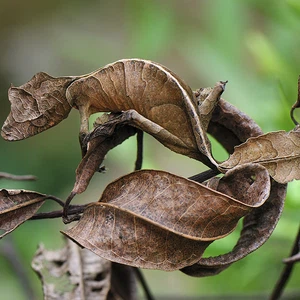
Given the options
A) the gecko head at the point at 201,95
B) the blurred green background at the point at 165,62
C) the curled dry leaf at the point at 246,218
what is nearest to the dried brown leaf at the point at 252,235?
the curled dry leaf at the point at 246,218

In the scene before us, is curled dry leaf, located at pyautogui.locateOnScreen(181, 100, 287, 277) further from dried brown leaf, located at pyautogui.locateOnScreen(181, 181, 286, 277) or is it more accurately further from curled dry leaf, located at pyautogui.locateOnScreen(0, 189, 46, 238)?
curled dry leaf, located at pyautogui.locateOnScreen(0, 189, 46, 238)

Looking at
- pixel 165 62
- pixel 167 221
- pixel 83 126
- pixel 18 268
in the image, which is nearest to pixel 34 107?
pixel 83 126

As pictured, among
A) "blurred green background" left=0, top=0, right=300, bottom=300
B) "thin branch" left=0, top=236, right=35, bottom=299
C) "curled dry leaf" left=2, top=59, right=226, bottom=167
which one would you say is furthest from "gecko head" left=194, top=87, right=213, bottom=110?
"thin branch" left=0, top=236, right=35, bottom=299

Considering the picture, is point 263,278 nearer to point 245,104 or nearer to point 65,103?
point 245,104

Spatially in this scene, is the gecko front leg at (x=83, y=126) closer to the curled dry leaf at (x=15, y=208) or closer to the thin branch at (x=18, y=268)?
the curled dry leaf at (x=15, y=208)

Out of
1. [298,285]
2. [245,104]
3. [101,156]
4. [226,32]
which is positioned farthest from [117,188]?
[226,32]
